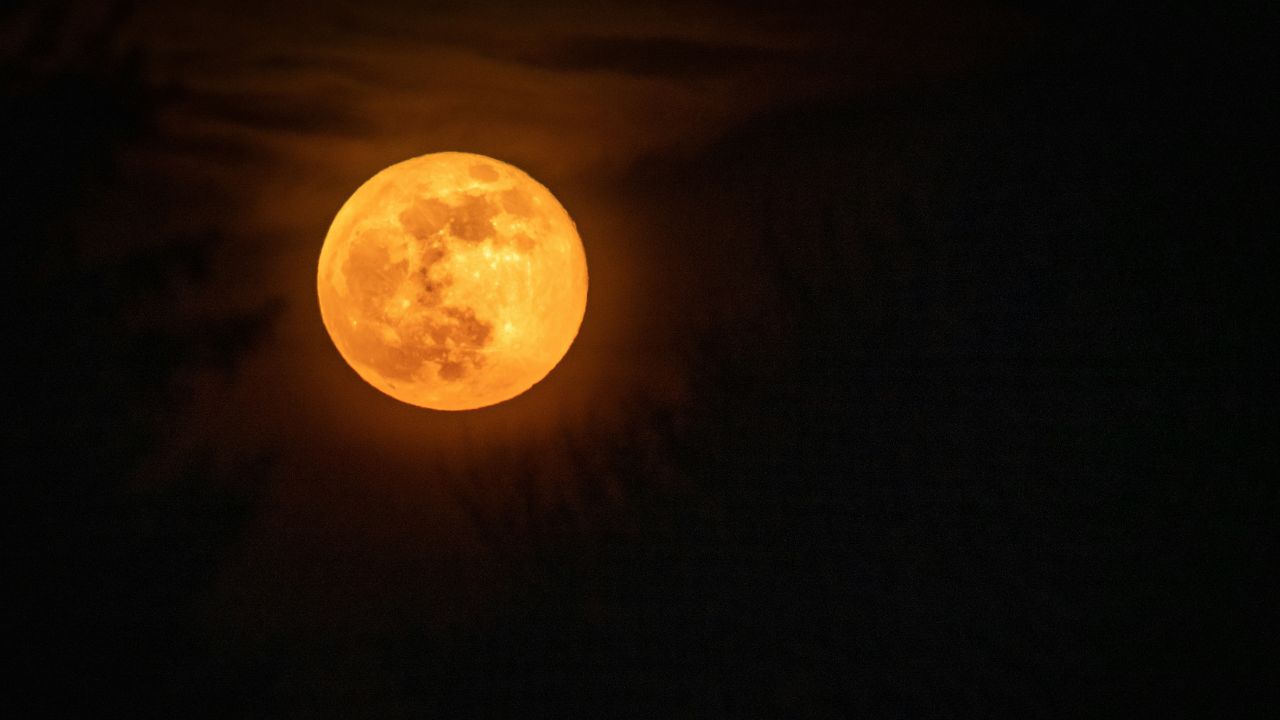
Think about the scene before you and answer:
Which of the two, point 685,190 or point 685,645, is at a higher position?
point 685,190

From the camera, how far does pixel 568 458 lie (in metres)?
1.63

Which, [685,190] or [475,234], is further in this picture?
[685,190]

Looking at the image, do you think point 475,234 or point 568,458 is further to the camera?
point 568,458

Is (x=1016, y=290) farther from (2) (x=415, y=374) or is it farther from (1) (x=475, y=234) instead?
(2) (x=415, y=374)

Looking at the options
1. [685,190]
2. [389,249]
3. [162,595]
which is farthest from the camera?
[685,190]

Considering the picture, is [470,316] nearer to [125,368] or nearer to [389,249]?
[389,249]

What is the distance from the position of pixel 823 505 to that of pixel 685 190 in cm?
83

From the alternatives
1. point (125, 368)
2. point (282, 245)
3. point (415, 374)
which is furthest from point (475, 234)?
point (125, 368)

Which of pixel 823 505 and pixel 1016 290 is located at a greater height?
pixel 1016 290

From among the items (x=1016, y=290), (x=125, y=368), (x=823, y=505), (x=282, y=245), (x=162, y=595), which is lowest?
(x=823, y=505)

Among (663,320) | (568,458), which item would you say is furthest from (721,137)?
(568,458)

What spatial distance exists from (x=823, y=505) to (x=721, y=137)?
92cm

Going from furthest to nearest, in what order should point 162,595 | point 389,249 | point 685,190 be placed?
point 685,190, point 162,595, point 389,249

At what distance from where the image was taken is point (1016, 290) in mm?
1692
